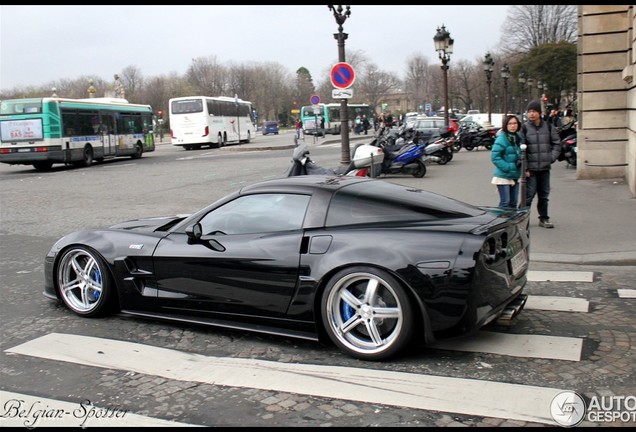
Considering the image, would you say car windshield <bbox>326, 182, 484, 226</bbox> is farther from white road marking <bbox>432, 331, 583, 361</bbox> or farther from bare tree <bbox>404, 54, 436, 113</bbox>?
bare tree <bbox>404, 54, 436, 113</bbox>

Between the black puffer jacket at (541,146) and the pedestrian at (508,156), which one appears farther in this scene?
the black puffer jacket at (541,146)

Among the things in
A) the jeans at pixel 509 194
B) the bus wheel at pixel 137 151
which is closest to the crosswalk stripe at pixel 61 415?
the jeans at pixel 509 194

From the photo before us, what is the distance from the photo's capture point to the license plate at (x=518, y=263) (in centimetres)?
465

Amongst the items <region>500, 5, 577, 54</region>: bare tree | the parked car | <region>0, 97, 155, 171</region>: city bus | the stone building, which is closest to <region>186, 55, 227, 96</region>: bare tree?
the parked car

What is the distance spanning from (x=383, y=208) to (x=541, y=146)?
5336 mm

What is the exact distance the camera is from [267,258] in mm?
4645

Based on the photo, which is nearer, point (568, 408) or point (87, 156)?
point (568, 408)

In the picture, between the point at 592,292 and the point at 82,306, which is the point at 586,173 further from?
the point at 82,306

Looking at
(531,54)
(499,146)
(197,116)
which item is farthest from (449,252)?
(531,54)

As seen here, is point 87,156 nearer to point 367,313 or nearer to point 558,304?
point 558,304

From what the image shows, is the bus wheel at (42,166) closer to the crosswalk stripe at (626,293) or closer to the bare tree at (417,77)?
the crosswalk stripe at (626,293)

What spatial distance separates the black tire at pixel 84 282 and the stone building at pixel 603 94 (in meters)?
12.9

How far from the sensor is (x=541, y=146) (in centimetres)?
904

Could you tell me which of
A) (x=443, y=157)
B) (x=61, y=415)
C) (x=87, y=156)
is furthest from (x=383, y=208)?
(x=87, y=156)
